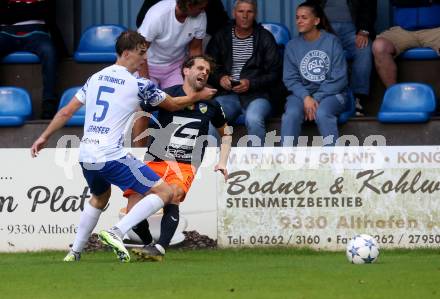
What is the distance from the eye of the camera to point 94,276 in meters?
8.16

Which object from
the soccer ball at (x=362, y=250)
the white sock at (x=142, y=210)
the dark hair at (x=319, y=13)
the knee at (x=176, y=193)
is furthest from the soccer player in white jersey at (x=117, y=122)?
the dark hair at (x=319, y=13)

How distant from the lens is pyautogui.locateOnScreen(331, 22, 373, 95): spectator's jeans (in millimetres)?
12523

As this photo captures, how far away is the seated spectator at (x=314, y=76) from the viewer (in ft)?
38.5

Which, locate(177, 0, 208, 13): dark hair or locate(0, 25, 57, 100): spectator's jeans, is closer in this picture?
locate(177, 0, 208, 13): dark hair

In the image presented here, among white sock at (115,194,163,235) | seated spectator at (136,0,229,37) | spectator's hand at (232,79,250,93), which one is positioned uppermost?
seated spectator at (136,0,229,37)

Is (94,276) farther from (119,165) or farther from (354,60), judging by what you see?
(354,60)

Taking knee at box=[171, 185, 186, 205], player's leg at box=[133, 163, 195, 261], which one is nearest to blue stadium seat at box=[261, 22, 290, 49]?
player's leg at box=[133, 163, 195, 261]

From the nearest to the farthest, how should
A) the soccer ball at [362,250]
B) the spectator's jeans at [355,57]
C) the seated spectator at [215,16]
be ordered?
1. the soccer ball at [362,250]
2. the spectator's jeans at [355,57]
3. the seated spectator at [215,16]

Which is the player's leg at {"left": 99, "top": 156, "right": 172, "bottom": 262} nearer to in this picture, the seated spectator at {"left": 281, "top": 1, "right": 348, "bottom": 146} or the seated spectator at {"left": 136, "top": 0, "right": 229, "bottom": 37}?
the seated spectator at {"left": 281, "top": 1, "right": 348, "bottom": 146}

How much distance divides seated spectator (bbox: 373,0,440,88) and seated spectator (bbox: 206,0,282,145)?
109 cm

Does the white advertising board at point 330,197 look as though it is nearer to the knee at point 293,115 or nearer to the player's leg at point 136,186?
the knee at point 293,115

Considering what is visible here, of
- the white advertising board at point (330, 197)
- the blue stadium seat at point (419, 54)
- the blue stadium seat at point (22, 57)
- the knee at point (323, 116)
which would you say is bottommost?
the white advertising board at point (330, 197)

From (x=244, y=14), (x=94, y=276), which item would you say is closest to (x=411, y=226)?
Answer: (x=244, y=14)

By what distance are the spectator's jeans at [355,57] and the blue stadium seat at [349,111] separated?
8.6 inches
